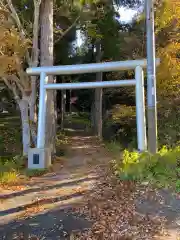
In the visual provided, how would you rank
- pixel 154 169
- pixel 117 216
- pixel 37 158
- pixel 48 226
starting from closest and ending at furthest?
pixel 48 226 < pixel 117 216 < pixel 154 169 < pixel 37 158

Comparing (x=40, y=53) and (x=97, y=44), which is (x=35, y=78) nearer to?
(x=40, y=53)

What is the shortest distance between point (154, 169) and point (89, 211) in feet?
6.72

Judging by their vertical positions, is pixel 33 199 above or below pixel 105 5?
below

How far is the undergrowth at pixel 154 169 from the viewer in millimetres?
6469

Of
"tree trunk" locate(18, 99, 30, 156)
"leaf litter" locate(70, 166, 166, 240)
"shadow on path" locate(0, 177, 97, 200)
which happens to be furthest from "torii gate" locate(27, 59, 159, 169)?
"tree trunk" locate(18, 99, 30, 156)

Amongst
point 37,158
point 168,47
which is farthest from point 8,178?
point 168,47

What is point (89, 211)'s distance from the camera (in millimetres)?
5344

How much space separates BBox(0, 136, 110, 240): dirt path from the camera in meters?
4.79

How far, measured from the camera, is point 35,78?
12727mm

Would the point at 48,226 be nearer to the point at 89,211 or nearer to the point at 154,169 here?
the point at 89,211

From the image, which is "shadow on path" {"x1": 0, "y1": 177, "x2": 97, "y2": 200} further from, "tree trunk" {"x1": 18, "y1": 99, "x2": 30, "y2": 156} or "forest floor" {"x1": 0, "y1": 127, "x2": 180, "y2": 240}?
"tree trunk" {"x1": 18, "y1": 99, "x2": 30, "y2": 156}

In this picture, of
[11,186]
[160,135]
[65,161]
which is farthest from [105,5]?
[11,186]

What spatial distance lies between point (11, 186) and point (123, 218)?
331cm

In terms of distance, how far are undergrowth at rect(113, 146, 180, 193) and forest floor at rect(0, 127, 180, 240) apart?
0.86 ft
